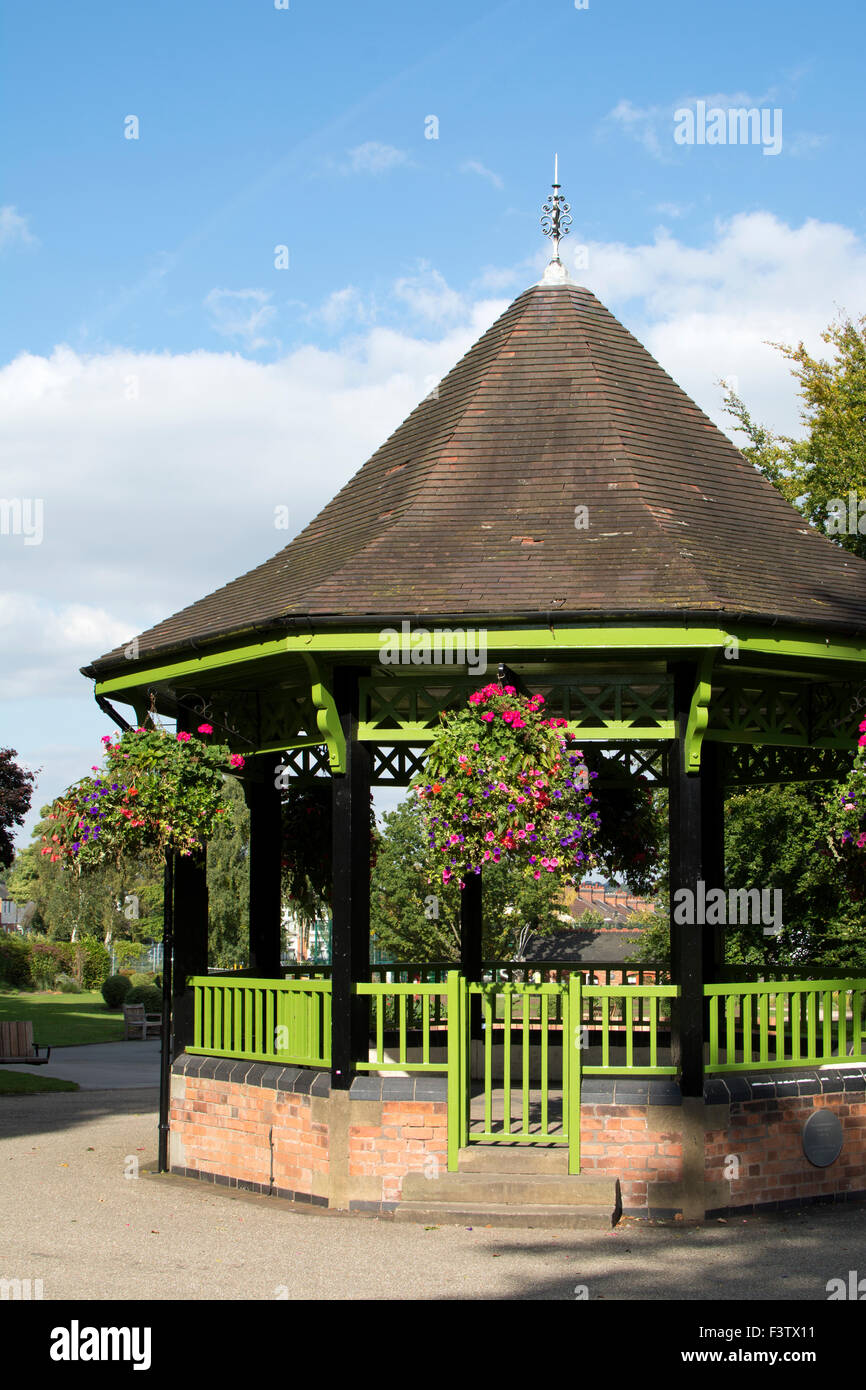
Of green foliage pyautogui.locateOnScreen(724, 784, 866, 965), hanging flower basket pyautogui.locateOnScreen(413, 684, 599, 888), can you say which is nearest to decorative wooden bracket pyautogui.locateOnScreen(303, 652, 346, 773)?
hanging flower basket pyautogui.locateOnScreen(413, 684, 599, 888)

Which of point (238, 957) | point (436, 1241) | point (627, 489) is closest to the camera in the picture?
point (436, 1241)

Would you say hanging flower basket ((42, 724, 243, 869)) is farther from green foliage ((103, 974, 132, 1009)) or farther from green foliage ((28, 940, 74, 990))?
green foliage ((28, 940, 74, 990))

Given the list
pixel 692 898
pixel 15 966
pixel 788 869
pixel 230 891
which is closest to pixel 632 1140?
pixel 692 898

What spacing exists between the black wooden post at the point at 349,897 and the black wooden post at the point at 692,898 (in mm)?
2421

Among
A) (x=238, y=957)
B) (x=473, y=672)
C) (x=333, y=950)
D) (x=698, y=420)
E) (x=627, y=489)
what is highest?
(x=698, y=420)

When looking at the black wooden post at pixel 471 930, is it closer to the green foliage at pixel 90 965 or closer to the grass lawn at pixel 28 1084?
the grass lawn at pixel 28 1084

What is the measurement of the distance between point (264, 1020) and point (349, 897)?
7.78 ft

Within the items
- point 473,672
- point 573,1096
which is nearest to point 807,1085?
point 573,1096

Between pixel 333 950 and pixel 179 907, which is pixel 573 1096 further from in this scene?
pixel 179 907

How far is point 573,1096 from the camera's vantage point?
9.92m

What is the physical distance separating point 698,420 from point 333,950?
6255 mm

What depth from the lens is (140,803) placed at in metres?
11.2

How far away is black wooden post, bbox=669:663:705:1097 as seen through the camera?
10094 millimetres

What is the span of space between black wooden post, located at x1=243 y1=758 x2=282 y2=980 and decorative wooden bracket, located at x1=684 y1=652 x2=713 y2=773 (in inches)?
190
